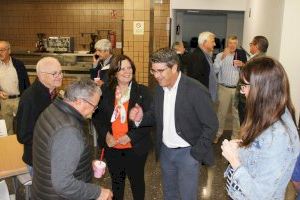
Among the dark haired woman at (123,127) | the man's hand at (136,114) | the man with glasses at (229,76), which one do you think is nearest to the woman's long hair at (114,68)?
the dark haired woman at (123,127)

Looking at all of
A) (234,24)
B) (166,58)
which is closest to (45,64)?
(166,58)

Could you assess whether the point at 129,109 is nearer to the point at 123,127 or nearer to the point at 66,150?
the point at 123,127

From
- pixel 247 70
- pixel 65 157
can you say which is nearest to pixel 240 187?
pixel 247 70

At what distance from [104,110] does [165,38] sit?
6.58m

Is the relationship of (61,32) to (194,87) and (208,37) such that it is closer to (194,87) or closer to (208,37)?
(208,37)

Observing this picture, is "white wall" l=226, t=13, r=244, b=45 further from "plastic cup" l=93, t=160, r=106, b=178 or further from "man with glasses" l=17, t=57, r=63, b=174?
"plastic cup" l=93, t=160, r=106, b=178

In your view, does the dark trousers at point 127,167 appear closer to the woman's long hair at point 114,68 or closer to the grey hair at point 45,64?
the woman's long hair at point 114,68

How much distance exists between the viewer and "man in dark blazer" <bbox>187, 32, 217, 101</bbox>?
448cm

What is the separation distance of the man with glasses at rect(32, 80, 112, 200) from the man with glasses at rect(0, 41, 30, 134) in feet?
8.58

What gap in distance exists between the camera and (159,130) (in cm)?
244

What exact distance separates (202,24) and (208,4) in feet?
13.7

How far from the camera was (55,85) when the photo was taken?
251 cm

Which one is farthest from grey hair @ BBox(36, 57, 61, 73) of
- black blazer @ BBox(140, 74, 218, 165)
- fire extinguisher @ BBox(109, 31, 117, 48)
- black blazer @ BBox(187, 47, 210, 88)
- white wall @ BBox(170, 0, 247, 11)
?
white wall @ BBox(170, 0, 247, 11)

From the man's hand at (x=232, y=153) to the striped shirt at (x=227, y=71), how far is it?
11.0 feet
